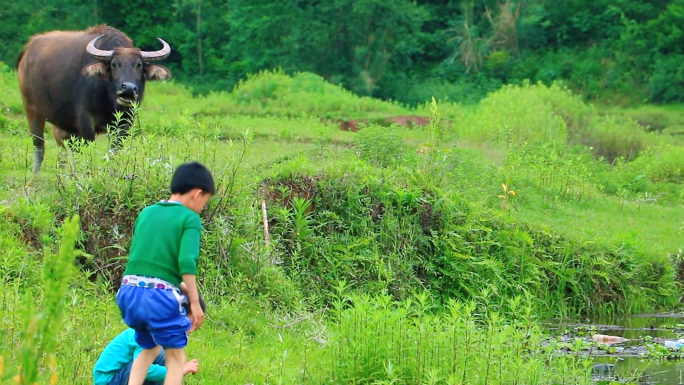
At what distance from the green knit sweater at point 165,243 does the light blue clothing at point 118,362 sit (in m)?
0.54

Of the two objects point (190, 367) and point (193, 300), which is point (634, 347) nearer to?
point (190, 367)

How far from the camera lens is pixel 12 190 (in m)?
7.99

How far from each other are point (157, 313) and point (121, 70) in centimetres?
562

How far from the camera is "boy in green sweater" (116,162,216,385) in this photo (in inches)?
176

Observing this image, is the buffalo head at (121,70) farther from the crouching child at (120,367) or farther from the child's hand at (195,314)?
the child's hand at (195,314)

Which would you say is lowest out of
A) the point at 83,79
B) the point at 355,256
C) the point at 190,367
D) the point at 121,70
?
the point at 355,256

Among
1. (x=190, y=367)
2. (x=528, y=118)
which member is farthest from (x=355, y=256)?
(x=528, y=118)

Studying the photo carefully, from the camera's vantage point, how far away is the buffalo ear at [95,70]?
957 centimetres

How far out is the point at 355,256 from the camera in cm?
834

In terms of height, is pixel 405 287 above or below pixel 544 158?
above

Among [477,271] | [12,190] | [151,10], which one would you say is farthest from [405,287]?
[151,10]

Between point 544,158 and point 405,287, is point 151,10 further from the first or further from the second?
point 405,287

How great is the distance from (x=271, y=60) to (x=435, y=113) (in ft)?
69.1

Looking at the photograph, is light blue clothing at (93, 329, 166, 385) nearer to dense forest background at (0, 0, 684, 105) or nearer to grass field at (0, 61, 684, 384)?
grass field at (0, 61, 684, 384)
